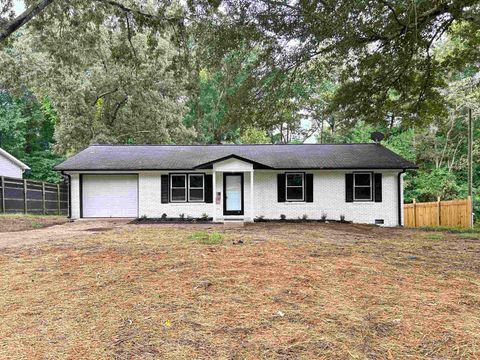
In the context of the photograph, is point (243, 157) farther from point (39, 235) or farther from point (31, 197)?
point (31, 197)

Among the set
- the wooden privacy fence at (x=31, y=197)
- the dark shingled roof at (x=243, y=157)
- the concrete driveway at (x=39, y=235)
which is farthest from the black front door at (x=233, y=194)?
the wooden privacy fence at (x=31, y=197)

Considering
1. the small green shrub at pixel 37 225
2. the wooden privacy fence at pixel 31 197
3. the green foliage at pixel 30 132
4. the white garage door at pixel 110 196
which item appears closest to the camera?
the small green shrub at pixel 37 225

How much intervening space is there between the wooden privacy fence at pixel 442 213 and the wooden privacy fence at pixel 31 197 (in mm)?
19711

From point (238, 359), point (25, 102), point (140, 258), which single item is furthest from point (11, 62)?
point (238, 359)

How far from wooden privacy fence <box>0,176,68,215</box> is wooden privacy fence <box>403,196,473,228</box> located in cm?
1971

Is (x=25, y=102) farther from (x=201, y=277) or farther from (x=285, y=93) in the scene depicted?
(x=201, y=277)

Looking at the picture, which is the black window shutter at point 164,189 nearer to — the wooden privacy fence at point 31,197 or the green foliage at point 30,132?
the wooden privacy fence at point 31,197

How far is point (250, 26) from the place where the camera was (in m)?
8.50

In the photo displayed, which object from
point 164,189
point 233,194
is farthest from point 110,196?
point 233,194

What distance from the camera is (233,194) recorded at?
50.6ft

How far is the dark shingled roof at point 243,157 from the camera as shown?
1481 centimetres

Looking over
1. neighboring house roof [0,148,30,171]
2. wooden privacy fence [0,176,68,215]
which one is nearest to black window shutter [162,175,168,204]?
wooden privacy fence [0,176,68,215]

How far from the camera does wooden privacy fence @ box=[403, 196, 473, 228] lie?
14344mm

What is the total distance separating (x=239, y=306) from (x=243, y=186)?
12038mm
